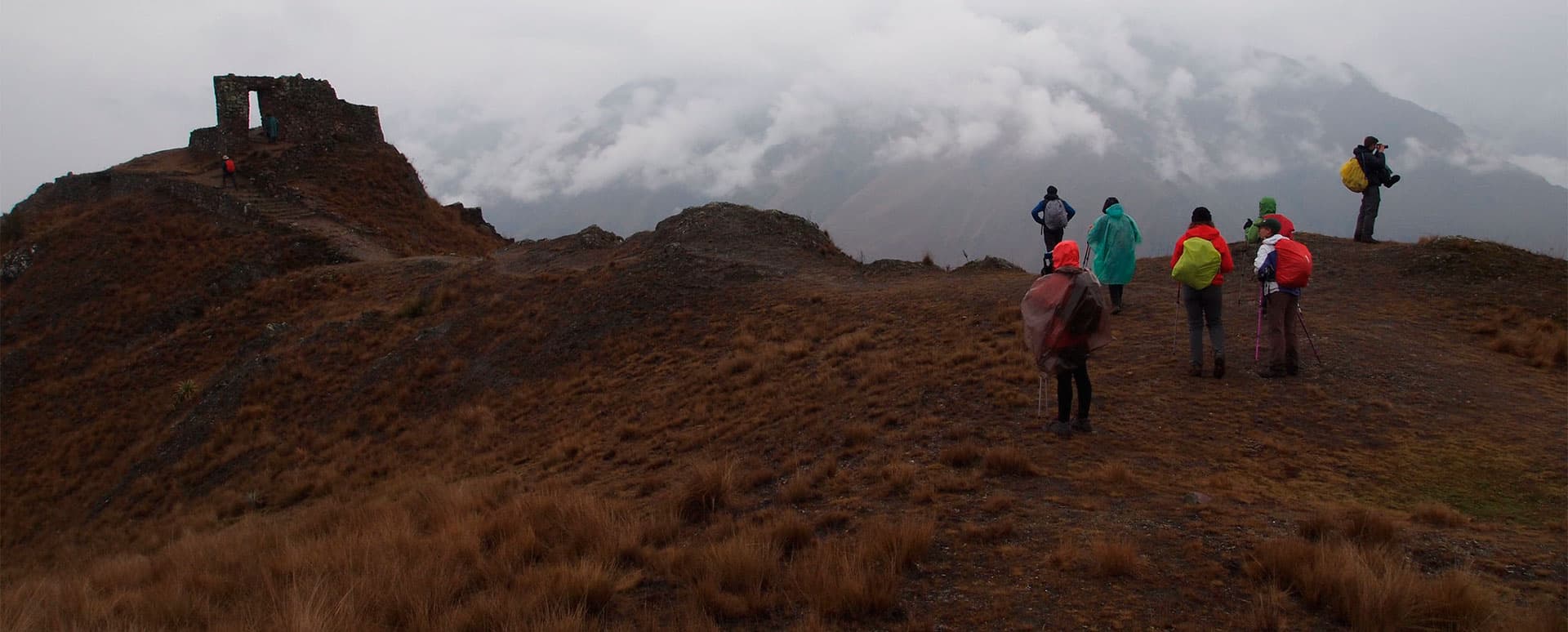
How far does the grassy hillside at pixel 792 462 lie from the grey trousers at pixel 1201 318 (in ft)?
1.22

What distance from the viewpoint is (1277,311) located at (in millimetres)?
8797

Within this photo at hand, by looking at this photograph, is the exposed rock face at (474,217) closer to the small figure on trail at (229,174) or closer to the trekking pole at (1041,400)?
the small figure on trail at (229,174)

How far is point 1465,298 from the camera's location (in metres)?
12.4

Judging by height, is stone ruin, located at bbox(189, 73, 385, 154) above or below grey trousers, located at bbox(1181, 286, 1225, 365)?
above

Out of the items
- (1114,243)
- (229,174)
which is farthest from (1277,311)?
(229,174)

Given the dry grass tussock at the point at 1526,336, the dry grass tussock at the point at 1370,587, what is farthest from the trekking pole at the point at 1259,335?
the dry grass tussock at the point at 1370,587

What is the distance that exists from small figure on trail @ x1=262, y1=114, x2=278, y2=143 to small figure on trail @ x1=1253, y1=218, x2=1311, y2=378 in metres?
34.8

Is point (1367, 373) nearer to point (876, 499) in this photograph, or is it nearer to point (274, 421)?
point (876, 499)

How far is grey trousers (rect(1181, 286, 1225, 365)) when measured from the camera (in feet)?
29.2

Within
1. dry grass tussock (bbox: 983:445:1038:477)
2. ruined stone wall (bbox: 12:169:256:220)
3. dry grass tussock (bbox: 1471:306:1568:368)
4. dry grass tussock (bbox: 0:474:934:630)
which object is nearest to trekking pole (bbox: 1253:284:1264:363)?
dry grass tussock (bbox: 1471:306:1568:368)

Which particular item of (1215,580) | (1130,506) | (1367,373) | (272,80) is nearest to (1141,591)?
(1215,580)

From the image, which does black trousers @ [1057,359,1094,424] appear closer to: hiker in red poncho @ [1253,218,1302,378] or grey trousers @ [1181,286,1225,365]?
grey trousers @ [1181,286,1225,365]

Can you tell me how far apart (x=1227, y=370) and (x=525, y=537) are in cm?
778

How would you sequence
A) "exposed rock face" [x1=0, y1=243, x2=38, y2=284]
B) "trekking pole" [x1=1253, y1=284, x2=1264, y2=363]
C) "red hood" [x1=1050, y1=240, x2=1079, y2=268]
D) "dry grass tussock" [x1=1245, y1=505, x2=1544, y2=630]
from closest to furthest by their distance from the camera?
1. "dry grass tussock" [x1=1245, y1=505, x2=1544, y2=630]
2. "red hood" [x1=1050, y1=240, x2=1079, y2=268]
3. "trekking pole" [x1=1253, y1=284, x2=1264, y2=363]
4. "exposed rock face" [x1=0, y1=243, x2=38, y2=284]
